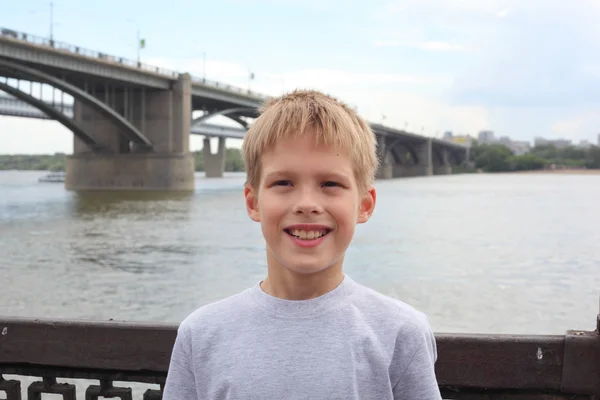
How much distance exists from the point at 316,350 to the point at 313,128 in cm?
54

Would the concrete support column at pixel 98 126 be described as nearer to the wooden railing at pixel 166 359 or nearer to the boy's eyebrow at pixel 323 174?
the wooden railing at pixel 166 359

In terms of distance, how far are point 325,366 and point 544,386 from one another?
139 cm

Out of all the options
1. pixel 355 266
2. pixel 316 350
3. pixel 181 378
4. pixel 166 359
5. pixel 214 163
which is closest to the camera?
pixel 316 350

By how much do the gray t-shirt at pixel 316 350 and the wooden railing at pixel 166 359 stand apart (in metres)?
1.02

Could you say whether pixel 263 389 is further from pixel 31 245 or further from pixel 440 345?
pixel 31 245

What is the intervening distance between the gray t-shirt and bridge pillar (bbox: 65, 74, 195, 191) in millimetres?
49350

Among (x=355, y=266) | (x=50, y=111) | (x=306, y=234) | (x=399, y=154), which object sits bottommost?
(x=355, y=266)

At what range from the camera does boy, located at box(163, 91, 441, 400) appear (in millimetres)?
1721

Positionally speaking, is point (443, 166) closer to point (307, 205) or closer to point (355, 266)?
point (355, 266)

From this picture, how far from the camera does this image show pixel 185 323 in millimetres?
1826

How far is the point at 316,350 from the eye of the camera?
172 centimetres

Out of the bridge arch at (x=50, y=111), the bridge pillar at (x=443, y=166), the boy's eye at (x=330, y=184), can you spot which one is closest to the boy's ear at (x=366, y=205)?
the boy's eye at (x=330, y=184)

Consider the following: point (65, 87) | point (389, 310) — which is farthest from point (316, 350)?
point (65, 87)

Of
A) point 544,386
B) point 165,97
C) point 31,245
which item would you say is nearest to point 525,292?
point 544,386
